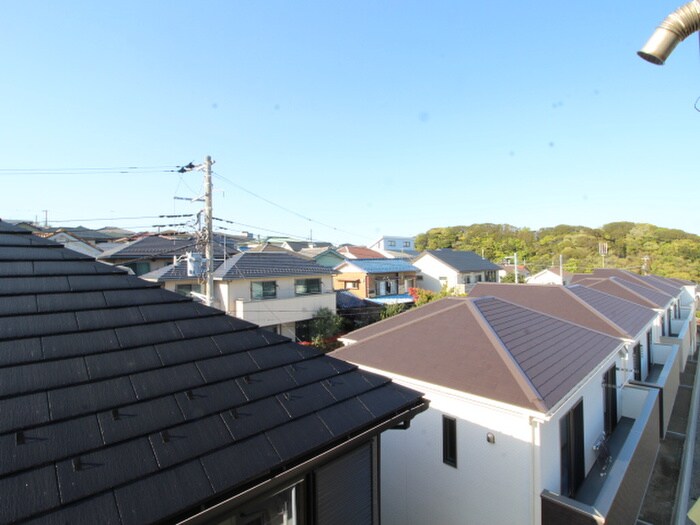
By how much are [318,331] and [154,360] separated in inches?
714

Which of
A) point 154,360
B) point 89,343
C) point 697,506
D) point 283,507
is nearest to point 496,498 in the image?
point 697,506

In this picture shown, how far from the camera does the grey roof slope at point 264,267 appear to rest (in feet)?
60.8

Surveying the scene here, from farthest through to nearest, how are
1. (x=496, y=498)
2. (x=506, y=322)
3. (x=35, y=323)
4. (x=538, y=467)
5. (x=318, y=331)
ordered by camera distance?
1. (x=318, y=331)
2. (x=506, y=322)
3. (x=496, y=498)
4. (x=538, y=467)
5. (x=35, y=323)

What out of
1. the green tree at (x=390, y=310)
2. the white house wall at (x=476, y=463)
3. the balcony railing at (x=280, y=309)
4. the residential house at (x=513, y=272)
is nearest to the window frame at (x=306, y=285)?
the balcony railing at (x=280, y=309)

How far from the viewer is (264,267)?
19.9 meters

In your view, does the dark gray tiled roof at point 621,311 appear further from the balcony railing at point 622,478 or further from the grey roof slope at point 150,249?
the grey roof slope at point 150,249

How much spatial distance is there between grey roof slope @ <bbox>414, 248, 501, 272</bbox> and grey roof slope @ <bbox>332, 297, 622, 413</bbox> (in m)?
26.6

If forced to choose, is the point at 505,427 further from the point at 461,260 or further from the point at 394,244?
the point at 394,244

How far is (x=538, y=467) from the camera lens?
4809mm

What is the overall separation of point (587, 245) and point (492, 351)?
53345 millimetres

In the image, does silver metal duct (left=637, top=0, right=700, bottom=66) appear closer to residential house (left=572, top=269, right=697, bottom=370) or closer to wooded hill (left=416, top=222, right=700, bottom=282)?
residential house (left=572, top=269, right=697, bottom=370)

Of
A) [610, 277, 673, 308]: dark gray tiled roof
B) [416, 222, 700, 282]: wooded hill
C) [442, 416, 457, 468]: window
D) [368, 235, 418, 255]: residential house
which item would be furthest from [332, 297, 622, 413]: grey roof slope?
[368, 235, 418, 255]: residential house

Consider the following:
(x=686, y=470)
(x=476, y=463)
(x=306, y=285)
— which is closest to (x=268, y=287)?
(x=306, y=285)

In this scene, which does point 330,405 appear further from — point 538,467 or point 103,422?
point 538,467
